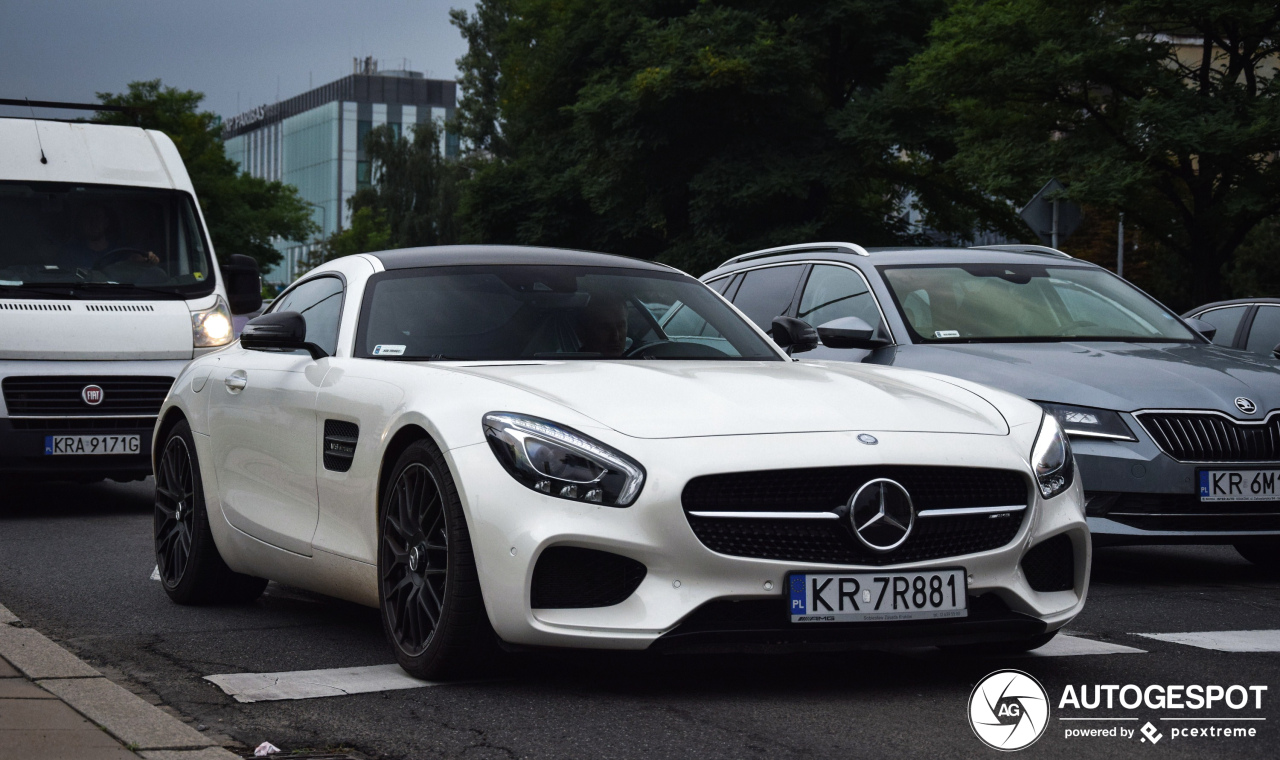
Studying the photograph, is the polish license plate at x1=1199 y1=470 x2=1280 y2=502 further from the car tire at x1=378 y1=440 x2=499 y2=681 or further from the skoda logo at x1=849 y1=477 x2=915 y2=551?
the car tire at x1=378 y1=440 x2=499 y2=681

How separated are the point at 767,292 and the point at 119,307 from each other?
14.0ft

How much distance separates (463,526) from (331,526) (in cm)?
108

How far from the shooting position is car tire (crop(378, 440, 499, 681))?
16.1 feet

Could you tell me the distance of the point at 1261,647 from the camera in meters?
5.91

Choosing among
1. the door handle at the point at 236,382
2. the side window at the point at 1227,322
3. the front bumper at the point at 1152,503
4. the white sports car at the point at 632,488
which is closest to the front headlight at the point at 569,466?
the white sports car at the point at 632,488

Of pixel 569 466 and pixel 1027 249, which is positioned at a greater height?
pixel 1027 249

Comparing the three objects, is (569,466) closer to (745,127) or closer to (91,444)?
(91,444)

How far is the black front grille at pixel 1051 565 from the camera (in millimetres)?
5176

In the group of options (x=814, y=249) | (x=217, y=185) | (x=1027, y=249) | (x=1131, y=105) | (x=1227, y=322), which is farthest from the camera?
(x=217, y=185)

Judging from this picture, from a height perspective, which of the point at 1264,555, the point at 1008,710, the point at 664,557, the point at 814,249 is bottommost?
the point at 1264,555

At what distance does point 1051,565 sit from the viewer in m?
5.24

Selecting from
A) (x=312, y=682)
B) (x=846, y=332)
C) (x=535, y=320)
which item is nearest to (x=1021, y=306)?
(x=846, y=332)

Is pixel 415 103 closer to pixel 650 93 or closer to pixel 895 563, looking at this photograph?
pixel 650 93

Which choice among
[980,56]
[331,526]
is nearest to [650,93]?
[980,56]
